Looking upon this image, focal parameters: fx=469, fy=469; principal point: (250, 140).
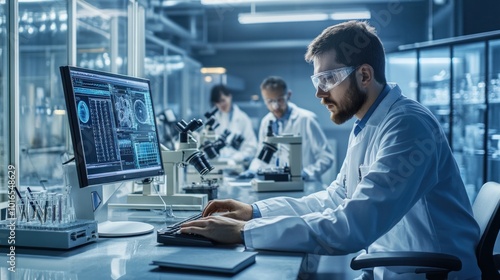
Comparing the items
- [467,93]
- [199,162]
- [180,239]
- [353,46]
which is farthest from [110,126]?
[467,93]

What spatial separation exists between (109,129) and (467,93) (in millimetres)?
4876

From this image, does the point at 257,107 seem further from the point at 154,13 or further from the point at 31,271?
the point at 31,271

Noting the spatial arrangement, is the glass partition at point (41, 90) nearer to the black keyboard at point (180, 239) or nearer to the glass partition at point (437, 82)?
the black keyboard at point (180, 239)

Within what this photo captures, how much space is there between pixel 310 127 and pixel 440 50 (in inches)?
94.6

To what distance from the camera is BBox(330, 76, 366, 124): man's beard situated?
1.57 m

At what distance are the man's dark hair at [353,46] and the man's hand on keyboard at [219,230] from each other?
25.0 inches

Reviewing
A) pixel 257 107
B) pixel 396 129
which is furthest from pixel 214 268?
pixel 257 107

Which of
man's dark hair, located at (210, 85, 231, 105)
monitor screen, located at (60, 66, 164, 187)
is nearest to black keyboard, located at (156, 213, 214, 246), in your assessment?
monitor screen, located at (60, 66, 164, 187)

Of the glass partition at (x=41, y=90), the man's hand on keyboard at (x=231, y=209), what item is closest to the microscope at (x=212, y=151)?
the man's hand on keyboard at (x=231, y=209)

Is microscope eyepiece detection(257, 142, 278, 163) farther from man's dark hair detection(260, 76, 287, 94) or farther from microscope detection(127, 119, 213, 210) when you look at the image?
man's dark hair detection(260, 76, 287, 94)

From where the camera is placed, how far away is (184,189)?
8.10 feet

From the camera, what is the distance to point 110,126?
5.10 feet

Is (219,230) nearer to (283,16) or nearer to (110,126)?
(110,126)

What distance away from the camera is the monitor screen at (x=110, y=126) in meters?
1.38
